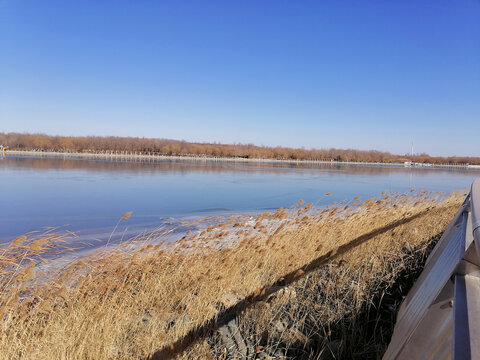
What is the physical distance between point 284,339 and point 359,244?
2.68 meters

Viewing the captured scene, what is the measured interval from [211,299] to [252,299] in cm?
55

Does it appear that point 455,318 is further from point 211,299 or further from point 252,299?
point 252,299

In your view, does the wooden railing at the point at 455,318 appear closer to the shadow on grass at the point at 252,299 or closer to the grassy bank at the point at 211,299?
the grassy bank at the point at 211,299

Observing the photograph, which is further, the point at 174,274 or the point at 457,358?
the point at 174,274

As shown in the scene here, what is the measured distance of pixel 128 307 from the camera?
304cm

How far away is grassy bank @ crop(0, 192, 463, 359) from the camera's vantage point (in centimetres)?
260

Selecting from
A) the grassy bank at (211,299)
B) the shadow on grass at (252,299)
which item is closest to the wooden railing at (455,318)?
the grassy bank at (211,299)

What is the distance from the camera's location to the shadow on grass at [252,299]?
109 inches

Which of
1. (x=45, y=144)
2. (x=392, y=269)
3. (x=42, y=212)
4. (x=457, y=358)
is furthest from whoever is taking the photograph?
(x=45, y=144)

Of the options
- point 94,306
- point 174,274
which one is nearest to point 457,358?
point 94,306

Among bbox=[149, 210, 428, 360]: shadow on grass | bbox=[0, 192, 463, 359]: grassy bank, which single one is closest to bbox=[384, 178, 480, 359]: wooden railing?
bbox=[0, 192, 463, 359]: grassy bank

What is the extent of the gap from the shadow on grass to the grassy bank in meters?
0.01

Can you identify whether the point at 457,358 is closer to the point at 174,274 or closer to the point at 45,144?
the point at 174,274

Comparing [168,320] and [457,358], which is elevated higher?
[457,358]
